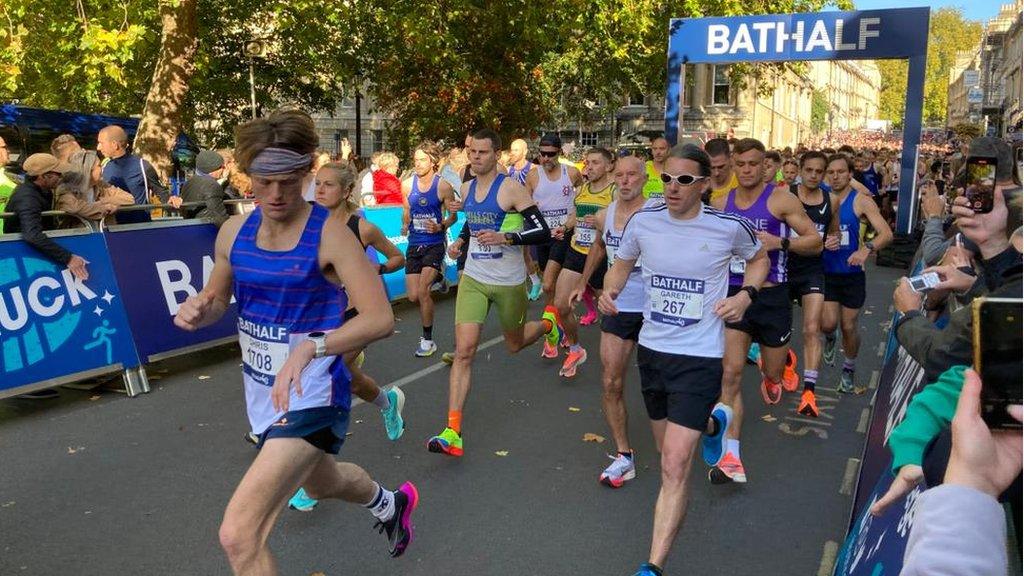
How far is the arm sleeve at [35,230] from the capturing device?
641 cm

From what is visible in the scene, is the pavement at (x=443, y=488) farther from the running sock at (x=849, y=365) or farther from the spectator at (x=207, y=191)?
the spectator at (x=207, y=191)

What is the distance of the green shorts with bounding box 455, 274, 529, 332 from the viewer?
5777mm

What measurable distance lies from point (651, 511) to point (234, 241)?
2678 millimetres

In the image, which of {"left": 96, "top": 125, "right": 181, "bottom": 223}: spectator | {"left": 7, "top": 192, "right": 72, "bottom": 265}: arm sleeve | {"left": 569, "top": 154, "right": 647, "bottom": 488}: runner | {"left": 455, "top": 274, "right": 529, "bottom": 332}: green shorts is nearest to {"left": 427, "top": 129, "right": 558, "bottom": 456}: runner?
{"left": 455, "top": 274, "right": 529, "bottom": 332}: green shorts

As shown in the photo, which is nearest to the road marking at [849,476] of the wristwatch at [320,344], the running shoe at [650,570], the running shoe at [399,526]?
the running shoe at [650,570]

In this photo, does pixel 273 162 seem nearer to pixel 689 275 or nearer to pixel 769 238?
pixel 689 275

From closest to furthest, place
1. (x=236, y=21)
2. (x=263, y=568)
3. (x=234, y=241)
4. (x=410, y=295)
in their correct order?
1. (x=263, y=568)
2. (x=234, y=241)
3. (x=410, y=295)
4. (x=236, y=21)

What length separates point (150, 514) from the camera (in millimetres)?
4547

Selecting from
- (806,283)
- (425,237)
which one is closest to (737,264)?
(806,283)

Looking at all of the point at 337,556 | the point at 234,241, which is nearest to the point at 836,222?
the point at 337,556

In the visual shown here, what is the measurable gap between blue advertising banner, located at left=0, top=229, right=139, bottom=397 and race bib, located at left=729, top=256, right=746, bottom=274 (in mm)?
4952

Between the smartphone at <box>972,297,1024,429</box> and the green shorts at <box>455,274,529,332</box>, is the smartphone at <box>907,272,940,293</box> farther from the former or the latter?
the green shorts at <box>455,274,529,332</box>

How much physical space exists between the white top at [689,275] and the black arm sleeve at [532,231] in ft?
5.43

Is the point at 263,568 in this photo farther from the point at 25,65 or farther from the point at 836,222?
the point at 25,65
